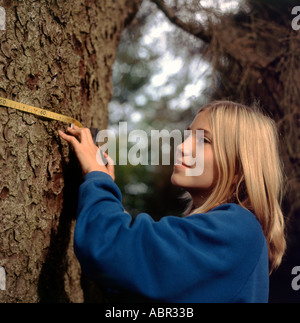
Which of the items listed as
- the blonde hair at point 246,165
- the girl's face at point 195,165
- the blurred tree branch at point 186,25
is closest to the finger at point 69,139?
the girl's face at point 195,165

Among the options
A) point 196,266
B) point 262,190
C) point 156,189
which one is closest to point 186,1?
point 262,190

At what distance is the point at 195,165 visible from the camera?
56.3 inches

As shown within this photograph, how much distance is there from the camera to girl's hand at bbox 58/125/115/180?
52.6 inches

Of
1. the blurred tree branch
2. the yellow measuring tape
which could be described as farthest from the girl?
the blurred tree branch

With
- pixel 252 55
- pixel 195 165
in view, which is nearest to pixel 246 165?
pixel 195 165

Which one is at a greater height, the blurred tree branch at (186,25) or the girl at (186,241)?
the blurred tree branch at (186,25)

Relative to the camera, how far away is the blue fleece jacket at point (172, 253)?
1040 mm

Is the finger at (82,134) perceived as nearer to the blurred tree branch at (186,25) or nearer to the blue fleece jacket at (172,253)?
the blue fleece jacket at (172,253)

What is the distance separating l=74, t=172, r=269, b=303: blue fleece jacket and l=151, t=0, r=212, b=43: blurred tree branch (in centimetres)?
205

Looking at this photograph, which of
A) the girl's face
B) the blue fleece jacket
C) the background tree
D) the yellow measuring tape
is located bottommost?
the blue fleece jacket

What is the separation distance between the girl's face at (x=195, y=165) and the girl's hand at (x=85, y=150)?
13.2 inches

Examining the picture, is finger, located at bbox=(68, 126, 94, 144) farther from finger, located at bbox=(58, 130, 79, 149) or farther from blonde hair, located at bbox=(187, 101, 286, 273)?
blonde hair, located at bbox=(187, 101, 286, 273)

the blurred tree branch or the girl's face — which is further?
the blurred tree branch

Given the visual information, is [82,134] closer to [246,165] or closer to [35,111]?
[35,111]
